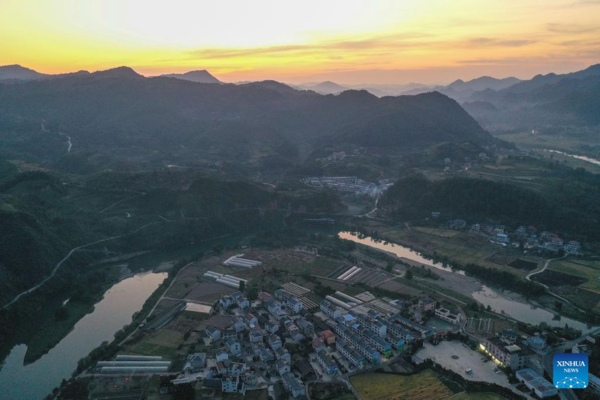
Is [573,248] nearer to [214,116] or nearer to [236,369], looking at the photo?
[236,369]

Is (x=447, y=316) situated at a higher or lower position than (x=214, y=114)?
lower

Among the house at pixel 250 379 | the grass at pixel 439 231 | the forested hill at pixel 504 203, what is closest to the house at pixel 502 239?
the grass at pixel 439 231

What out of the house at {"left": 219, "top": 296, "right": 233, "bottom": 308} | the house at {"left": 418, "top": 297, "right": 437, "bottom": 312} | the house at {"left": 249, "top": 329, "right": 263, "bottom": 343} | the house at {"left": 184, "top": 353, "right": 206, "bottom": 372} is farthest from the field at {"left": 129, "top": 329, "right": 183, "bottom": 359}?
the house at {"left": 418, "top": 297, "right": 437, "bottom": 312}

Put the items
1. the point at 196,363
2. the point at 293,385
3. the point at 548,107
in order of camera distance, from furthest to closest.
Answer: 1. the point at 548,107
2. the point at 196,363
3. the point at 293,385

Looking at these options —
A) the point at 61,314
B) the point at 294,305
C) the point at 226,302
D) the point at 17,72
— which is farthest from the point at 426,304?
the point at 17,72

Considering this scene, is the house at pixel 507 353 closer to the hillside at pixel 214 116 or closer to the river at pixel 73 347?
the river at pixel 73 347

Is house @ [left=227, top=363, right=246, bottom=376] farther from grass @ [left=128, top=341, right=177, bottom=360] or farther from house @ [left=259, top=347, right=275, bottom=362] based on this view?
grass @ [left=128, top=341, right=177, bottom=360]

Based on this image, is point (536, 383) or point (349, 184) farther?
point (349, 184)
